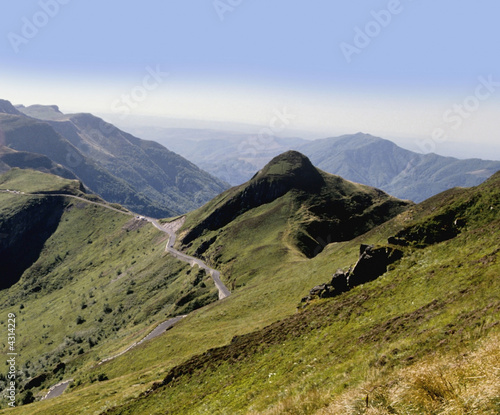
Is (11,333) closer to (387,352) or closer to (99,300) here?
(99,300)

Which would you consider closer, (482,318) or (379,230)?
(482,318)

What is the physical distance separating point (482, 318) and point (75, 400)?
165 feet

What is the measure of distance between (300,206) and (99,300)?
333 feet

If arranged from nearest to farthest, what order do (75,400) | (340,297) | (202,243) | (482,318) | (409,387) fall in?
(409,387), (482,318), (340,297), (75,400), (202,243)

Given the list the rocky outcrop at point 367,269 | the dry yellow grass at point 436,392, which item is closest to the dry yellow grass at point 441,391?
the dry yellow grass at point 436,392

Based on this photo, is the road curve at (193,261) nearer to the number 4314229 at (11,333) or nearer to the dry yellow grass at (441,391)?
the number 4314229 at (11,333)

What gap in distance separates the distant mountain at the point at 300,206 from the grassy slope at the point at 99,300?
24.8 m

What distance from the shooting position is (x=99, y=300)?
459ft

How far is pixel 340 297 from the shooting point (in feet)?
131

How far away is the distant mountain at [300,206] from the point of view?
149 meters

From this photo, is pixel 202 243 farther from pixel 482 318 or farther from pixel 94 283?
pixel 482 318

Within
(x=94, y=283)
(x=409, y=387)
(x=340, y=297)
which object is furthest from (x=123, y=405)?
(x=94, y=283)

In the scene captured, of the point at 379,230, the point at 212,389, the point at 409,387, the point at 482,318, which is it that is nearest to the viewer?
the point at 409,387

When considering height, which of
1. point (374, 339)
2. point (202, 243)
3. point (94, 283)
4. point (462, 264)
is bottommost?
point (94, 283)
